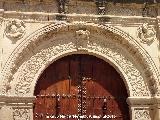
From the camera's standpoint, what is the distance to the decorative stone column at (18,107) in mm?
5398

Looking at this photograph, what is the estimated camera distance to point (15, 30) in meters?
5.69

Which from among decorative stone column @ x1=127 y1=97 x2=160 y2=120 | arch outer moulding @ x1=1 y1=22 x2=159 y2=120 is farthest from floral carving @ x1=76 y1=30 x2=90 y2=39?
decorative stone column @ x1=127 y1=97 x2=160 y2=120

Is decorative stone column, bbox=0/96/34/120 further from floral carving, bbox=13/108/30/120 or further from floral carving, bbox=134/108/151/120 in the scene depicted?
floral carving, bbox=134/108/151/120

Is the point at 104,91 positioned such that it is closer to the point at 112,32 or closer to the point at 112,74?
the point at 112,74

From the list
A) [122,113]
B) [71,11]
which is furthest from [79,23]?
[122,113]

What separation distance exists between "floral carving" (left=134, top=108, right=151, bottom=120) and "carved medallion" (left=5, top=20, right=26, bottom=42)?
2.18 meters

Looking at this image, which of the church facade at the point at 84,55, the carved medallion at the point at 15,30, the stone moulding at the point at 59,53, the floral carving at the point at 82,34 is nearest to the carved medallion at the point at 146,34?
the church facade at the point at 84,55

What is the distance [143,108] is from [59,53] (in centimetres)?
160

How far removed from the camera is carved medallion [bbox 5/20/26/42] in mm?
5656

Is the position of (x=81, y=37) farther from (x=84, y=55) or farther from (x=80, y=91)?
(x=80, y=91)

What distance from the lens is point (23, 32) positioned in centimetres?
572

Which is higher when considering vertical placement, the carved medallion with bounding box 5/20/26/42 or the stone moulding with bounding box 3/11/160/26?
the stone moulding with bounding box 3/11/160/26

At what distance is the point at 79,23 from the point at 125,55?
93 cm

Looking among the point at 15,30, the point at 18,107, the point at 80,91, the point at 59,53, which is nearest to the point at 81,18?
the point at 59,53
